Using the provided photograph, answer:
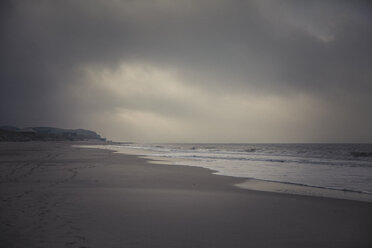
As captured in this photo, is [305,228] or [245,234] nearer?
[245,234]

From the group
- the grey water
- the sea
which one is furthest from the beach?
the grey water

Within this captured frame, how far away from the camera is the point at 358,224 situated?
17.0 feet

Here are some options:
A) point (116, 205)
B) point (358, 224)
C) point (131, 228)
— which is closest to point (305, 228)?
point (358, 224)

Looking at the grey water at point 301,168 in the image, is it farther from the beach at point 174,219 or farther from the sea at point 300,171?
the beach at point 174,219

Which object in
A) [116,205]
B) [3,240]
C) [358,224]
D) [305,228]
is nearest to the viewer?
[3,240]

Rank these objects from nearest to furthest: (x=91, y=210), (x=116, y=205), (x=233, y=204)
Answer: (x=91, y=210), (x=116, y=205), (x=233, y=204)

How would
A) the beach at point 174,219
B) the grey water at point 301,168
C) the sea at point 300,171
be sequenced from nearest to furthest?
the beach at point 174,219, the sea at point 300,171, the grey water at point 301,168

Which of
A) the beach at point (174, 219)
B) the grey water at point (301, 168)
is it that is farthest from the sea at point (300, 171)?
the beach at point (174, 219)

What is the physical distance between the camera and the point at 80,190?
819 centimetres

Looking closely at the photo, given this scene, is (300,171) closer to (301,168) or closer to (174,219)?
(301,168)

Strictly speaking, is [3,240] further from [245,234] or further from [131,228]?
[245,234]

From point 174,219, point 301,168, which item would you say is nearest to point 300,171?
point 301,168

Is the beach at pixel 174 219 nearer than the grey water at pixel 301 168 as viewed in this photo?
Yes

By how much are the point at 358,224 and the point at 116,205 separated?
6.03 metres
